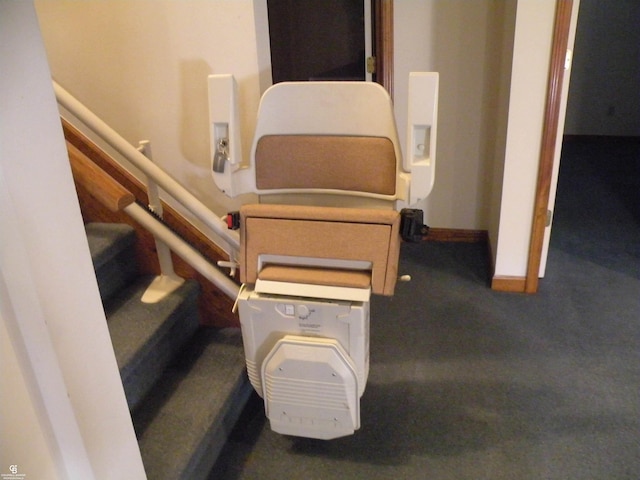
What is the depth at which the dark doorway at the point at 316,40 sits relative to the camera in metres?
2.83

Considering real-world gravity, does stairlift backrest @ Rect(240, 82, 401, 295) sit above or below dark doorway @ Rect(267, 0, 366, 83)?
Answer: below

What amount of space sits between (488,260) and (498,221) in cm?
33

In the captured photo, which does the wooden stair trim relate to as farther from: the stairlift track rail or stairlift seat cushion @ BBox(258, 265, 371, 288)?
stairlift seat cushion @ BBox(258, 265, 371, 288)

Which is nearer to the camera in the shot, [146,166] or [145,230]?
[146,166]

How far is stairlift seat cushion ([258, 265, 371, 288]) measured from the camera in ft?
4.03

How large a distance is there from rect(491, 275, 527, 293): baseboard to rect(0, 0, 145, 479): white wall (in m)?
1.97

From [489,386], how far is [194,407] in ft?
3.32

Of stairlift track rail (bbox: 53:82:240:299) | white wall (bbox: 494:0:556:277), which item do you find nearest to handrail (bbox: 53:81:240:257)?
stairlift track rail (bbox: 53:82:240:299)

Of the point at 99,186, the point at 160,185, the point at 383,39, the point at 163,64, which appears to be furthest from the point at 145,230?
the point at 383,39

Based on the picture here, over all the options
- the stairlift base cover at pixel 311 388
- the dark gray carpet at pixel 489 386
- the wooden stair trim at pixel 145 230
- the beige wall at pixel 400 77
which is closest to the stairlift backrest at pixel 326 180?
the stairlift base cover at pixel 311 388

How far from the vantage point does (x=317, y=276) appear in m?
1.25

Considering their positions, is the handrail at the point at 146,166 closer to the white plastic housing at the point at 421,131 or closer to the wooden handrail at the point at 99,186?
the wooden handrail at the point at 99,186

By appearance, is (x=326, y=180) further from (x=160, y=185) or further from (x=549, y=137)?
(x=549, y=137)

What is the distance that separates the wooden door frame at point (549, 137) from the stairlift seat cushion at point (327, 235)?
1242 mm
